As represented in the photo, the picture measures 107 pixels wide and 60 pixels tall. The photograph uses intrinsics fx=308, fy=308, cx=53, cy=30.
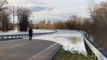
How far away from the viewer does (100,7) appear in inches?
3910

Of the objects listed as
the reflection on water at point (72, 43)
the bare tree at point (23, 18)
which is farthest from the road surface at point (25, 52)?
the bare tree at point (23, 18)

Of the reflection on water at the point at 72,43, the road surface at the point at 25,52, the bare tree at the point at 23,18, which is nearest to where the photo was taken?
the road surface at the point at 25,52

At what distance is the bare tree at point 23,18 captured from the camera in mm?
126238

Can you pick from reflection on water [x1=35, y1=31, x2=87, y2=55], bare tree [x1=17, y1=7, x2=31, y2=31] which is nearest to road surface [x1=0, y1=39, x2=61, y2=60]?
reflection on water [x1=35, y1=31, x2=87, y2=55]

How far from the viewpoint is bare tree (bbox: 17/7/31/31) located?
126 m

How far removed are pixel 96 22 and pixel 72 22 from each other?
89.8 meters

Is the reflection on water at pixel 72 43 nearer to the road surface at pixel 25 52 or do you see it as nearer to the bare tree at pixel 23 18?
the road surface at pixel 25 52

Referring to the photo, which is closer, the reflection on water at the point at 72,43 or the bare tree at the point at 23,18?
the reflection on water at the point at 72,43

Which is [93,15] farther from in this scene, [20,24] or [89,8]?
[20,24]

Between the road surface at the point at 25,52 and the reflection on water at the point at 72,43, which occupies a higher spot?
the road surface at the point at 25,52

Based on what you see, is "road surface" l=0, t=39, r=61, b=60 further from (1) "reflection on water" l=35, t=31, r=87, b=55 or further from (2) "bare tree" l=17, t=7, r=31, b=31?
(2) "bare tree" l=17, t=7, r=31, b=31

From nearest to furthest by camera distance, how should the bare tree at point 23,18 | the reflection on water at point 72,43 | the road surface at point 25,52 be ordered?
the road surface at point 25,52
the reflection on water at point 72,43
the bare tree at point 23,18

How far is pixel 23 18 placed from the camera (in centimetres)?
13312

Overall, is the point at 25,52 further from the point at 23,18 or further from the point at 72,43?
the point at 23,18
